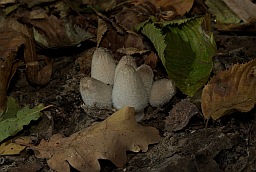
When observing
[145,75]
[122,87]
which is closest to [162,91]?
[145,75]

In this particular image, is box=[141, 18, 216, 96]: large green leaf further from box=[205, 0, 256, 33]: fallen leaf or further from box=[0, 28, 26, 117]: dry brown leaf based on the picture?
box=[0, 28, 26, 117]: dry brown leaf

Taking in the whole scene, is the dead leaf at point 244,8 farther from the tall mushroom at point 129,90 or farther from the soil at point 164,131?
the tall mushroom at point 129,90

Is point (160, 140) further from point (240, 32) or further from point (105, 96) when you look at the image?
point (240, 32)

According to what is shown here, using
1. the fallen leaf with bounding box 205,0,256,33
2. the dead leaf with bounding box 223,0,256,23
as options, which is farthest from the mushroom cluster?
the dead leaf with bounding box 223,0,256,23

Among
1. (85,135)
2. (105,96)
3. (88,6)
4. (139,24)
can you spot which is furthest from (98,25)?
(85,135)

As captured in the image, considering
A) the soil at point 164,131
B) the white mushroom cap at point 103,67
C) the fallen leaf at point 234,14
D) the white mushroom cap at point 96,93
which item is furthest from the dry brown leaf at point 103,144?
the fallen leaf at point 234,14

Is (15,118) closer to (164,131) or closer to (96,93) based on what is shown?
(96,93)
